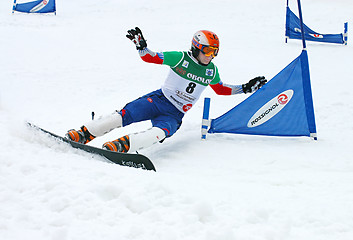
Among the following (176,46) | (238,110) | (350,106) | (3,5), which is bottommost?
(350,106)

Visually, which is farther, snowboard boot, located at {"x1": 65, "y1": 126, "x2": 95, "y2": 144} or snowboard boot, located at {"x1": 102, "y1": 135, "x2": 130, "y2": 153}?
snowboard boot, located at {"x1": 65, "y1": 126, "x2": 95, "y2": 144}

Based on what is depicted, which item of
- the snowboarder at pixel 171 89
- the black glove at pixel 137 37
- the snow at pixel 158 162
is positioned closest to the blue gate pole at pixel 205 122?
the snow at pixel 158 162

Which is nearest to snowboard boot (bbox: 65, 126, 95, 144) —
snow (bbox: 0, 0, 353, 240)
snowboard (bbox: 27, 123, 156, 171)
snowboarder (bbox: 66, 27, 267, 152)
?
snowboarder (bbox: 66, 27, 267, 152)

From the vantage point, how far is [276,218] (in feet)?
7.52

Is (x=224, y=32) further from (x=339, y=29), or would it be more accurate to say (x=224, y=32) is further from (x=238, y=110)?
(x=238, y=110)

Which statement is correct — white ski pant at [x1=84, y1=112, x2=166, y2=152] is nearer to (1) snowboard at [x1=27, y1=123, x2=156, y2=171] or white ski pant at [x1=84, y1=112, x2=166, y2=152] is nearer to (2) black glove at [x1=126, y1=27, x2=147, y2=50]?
(1) snowboard at [x1=27, y1=123, x2=156, y2=171]

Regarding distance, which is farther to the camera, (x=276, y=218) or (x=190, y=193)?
(x=190, y=193)

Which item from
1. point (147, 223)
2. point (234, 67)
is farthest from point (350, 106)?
point (147, 223)

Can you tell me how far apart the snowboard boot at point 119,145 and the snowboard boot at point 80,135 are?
422 millimetres

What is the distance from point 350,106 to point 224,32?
6861 mm

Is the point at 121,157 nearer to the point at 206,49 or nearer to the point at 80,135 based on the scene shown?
the point at 80,135

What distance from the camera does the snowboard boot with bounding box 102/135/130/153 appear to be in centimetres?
360

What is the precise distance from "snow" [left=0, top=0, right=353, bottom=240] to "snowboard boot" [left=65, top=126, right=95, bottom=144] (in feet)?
1.75

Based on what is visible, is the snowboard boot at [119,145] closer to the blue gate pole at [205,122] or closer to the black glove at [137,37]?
the black glove at [137,37]
